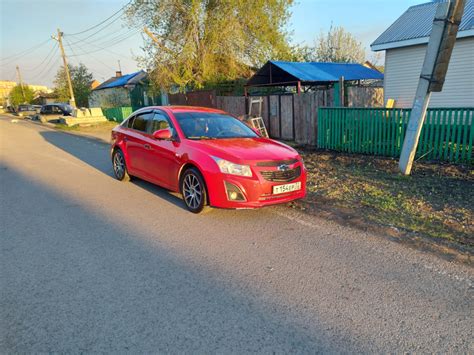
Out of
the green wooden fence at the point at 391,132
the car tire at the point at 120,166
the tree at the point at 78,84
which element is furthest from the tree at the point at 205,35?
the tree at the point at 78,84

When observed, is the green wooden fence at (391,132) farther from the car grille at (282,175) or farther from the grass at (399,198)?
the car grille at (282,175)

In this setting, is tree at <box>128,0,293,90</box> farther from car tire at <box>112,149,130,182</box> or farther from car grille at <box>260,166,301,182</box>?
car grille at <box>260,166,301,182</box>

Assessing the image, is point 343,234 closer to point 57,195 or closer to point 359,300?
point 359,300

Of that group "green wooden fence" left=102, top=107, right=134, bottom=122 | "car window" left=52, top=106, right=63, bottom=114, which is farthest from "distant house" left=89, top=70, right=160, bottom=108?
"car window" left=52, top=106, right=63, bottom=114

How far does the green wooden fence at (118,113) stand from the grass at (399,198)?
2212 cm

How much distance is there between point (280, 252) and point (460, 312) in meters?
1.74

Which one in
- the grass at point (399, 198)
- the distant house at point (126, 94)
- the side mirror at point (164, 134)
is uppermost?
the distant house at point (126, 94)

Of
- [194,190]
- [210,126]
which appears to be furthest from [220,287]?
[210,126]

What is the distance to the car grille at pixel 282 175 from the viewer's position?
465 centimetres

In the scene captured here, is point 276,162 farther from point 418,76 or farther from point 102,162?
point 418,76

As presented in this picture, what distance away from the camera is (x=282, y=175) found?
4785 millimetres

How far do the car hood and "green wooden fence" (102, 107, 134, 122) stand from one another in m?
23.0

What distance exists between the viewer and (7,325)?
264cm

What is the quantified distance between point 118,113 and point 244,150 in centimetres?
2491
